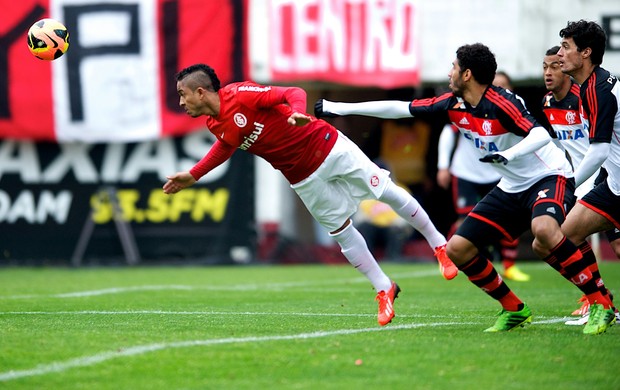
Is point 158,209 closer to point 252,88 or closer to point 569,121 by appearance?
point 569,121

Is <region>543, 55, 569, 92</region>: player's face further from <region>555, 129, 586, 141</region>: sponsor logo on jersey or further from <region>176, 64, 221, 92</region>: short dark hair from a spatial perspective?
<region>176, 64, 221, 92</region>: short dark hair

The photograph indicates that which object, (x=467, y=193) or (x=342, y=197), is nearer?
(x=342, y=197)

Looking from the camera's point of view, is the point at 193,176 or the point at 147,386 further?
the point at 193,176

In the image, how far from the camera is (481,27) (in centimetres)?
1761

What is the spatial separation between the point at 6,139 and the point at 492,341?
13002 millimetres

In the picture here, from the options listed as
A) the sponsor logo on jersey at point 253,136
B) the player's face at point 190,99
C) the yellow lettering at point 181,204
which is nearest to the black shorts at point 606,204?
the sponsor logo on jersey at point 253,136

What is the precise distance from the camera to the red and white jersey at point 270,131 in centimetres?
841

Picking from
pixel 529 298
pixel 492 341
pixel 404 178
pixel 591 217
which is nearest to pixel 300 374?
pixel 492 341

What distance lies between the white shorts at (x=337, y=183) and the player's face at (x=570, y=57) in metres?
1.73

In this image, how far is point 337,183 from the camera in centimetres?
881

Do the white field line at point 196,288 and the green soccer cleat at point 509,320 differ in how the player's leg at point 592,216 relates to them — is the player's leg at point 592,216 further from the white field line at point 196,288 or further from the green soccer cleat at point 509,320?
the white field line at point 196,288

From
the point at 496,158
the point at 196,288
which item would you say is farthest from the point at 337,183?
the point at 196,288

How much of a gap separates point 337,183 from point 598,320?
95.0 inches

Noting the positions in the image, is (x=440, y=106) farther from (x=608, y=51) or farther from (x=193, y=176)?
(x=608, y=51)
